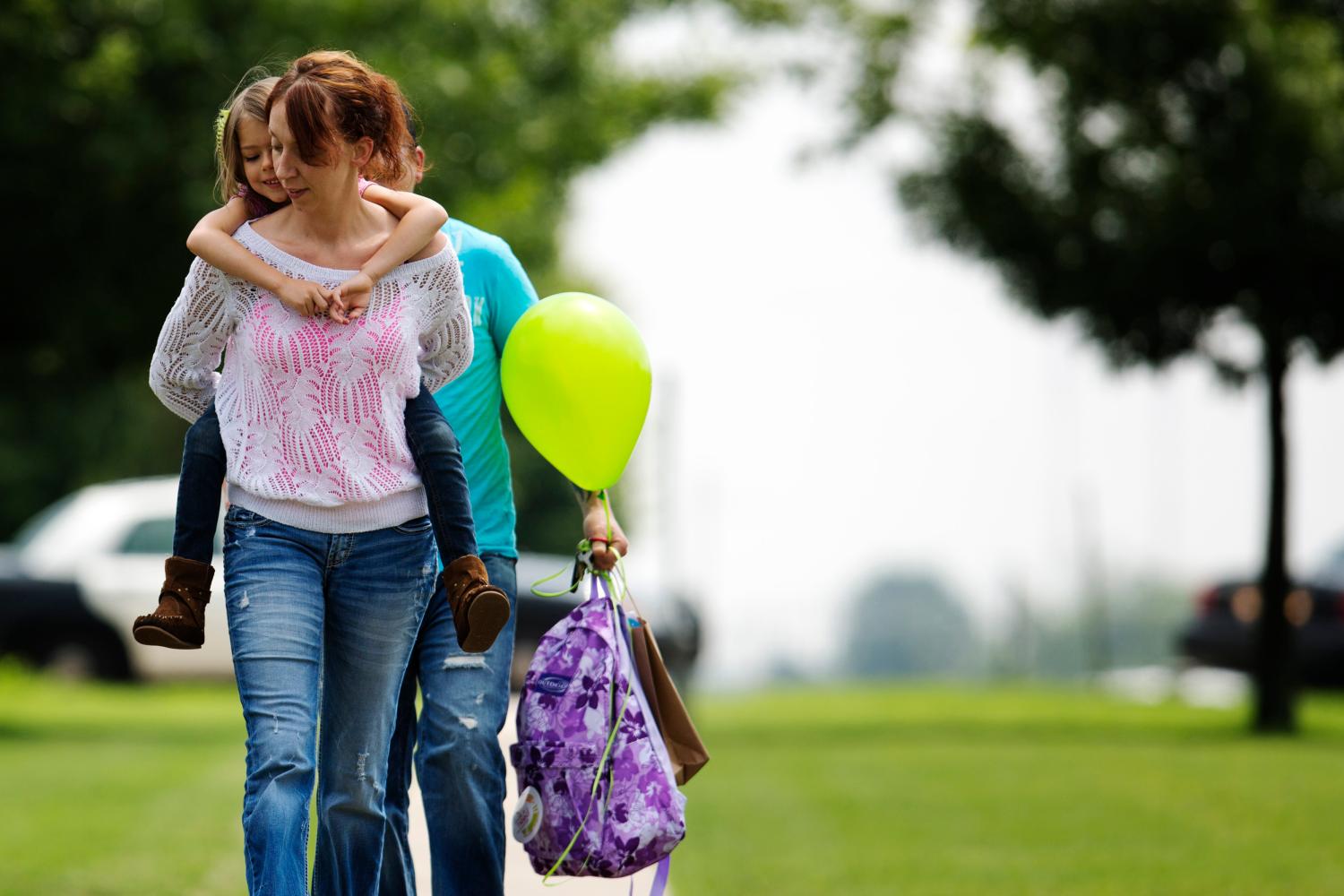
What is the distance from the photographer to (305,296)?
3.55 m

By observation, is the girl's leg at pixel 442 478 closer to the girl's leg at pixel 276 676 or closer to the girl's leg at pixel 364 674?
the girl's leg at pixel 364 674

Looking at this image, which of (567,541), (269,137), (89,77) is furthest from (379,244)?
(567,541)

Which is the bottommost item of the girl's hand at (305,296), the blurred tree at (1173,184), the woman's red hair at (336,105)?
the girl's hand at (305,296)

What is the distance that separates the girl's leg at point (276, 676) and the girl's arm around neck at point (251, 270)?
408 mm

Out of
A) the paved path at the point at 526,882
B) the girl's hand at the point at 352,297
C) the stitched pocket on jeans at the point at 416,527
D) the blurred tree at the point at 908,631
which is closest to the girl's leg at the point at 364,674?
the stitched pocket on jeans at the point at 416,527

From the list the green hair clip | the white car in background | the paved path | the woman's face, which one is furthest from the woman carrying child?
the white car in background

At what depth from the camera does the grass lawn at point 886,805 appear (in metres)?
7.10

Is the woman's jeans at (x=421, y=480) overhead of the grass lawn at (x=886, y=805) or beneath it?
overhead

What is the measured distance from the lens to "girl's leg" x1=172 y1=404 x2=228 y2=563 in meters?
3.68

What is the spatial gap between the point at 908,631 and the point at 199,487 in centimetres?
8826

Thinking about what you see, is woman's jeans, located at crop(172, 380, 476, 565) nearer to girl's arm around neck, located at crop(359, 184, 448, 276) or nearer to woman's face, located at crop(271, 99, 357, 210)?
girl's arm around neck, located at crop(359, 184, 448, 276)

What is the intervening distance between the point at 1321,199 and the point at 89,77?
835 cm

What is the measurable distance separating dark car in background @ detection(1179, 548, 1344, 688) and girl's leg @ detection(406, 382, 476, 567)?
1513cm

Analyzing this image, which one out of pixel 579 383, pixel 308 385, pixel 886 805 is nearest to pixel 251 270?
pixel 308 385
